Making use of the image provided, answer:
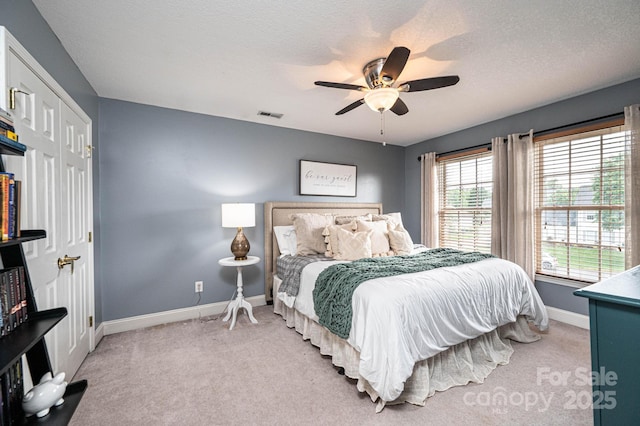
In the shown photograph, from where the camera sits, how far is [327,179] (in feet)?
14.2

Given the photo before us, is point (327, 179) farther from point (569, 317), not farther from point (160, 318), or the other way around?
point (569, 317)

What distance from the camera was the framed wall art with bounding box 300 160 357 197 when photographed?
13.5 ft

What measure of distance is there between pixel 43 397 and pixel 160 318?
90.2 inches

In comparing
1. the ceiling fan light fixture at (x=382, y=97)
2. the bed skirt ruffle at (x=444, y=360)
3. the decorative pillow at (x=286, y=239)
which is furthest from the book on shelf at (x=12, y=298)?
the decorative pillow at (x=286, y=239)

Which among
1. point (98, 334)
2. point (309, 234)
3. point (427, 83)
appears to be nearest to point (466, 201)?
point (309, 234)

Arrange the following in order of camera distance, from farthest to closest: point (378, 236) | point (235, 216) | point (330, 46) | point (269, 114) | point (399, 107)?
point (269, 114) < point (378, 236) < point (235, 216) < point (399, 107) < point (330, 46)

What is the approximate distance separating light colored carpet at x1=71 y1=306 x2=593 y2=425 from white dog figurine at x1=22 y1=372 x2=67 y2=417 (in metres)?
0.82

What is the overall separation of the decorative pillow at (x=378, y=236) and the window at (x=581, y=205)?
1915mm

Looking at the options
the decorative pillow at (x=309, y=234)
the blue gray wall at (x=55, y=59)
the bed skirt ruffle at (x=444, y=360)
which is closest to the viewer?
the blue gray wall at (x=55, y=59)

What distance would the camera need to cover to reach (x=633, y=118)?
2.59m

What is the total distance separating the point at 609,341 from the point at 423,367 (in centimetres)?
107

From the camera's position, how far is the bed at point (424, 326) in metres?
1.73

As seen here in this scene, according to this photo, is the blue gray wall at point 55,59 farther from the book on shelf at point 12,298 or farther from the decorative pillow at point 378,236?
the decorative pillow at point 378,236

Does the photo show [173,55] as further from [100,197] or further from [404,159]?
[404,159]
